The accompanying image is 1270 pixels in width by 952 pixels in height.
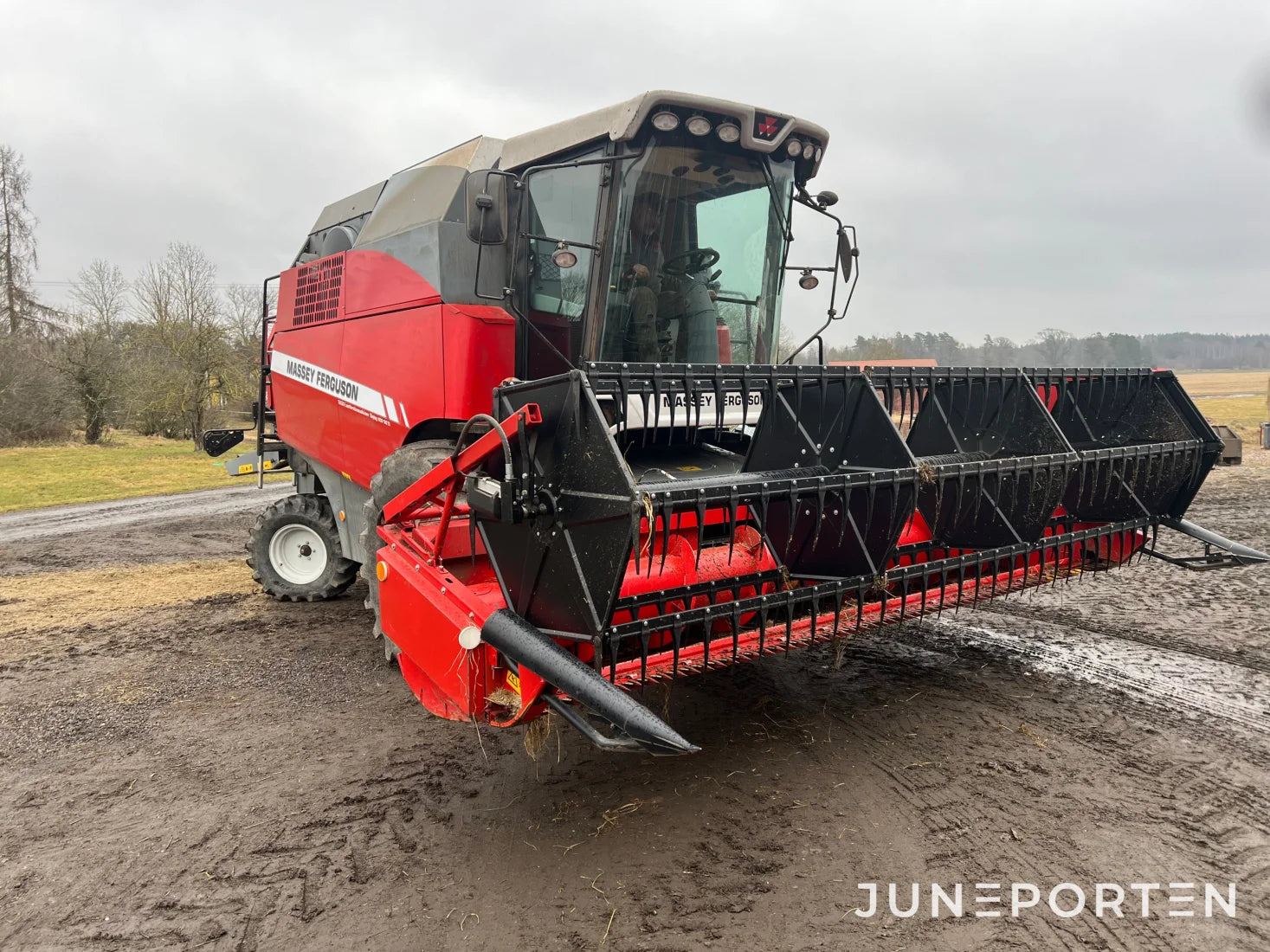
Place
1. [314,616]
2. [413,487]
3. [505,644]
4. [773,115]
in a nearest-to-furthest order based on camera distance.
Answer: [505,644]
[413,487]
[773,115]
[314,616]

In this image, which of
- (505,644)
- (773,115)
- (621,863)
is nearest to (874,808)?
(621,863)

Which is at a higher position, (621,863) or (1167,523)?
(1167,523)

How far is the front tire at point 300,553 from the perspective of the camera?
6180 millimetres

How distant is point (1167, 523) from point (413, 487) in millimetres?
3956

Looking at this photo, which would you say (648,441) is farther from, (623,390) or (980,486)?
(980,486)

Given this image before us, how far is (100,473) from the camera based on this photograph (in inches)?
702

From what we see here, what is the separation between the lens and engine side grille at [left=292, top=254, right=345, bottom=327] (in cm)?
544

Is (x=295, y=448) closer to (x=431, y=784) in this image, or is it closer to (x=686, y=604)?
(x=431, y=784)

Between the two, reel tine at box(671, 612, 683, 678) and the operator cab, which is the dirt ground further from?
the operator cab

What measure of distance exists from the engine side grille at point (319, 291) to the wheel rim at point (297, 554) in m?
1.65

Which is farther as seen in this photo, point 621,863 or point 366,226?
point 366,226

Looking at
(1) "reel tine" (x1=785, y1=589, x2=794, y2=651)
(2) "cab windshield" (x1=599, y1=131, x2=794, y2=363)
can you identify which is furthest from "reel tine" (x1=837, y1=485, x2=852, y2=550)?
(2) "cab windshield" (x1=599, y1=131, x2=794, y2=363)

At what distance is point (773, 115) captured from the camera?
13.6 ft

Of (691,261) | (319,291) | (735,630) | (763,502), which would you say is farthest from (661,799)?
(319,291)
